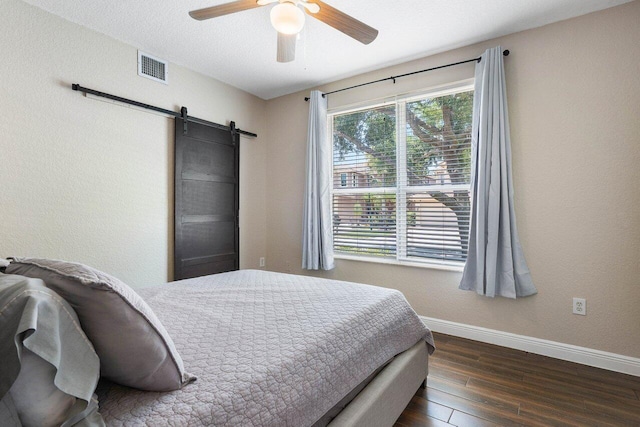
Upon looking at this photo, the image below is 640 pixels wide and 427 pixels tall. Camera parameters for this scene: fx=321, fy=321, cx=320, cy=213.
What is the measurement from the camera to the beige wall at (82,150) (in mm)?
2184

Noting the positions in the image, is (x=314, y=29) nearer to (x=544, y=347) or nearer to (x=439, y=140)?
(x=439, y=140)

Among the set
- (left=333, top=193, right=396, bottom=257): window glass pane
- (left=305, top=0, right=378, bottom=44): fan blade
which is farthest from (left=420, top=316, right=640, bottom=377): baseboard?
(left=305, top=0, right=378, bottom=44): fan blade

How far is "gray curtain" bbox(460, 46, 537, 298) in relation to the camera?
2.51 m

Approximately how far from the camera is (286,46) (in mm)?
2059

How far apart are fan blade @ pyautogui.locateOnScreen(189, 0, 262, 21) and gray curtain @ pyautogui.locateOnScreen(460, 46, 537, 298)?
1.90 metres

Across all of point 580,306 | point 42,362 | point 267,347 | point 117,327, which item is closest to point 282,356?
point 267,347

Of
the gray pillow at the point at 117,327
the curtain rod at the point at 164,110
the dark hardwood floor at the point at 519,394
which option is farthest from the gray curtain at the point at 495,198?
the curtain rod at the point at 164,110

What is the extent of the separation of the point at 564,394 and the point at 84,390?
240 centimetres

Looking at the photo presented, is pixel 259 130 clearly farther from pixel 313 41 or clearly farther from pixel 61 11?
pixel 61 11

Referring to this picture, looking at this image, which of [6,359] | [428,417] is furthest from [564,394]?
[6,359]

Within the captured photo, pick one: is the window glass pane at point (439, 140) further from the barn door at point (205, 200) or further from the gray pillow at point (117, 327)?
the gray pillow at point (117, 327)

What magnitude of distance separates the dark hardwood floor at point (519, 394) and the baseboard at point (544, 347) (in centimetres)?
6

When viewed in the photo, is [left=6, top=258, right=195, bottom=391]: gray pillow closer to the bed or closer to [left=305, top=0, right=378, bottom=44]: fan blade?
the bed

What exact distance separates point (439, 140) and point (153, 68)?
8.90 ft
